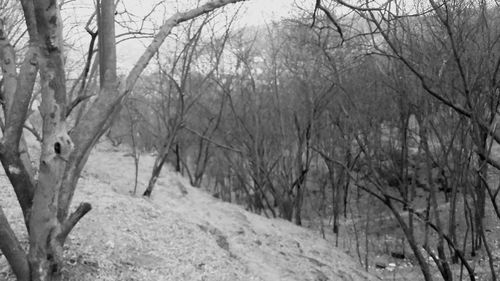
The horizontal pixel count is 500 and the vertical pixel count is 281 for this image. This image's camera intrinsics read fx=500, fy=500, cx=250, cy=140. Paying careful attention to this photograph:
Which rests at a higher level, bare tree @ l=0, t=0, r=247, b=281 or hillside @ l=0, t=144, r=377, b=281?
bare tree @ l=0, t=0, r=247, b=281

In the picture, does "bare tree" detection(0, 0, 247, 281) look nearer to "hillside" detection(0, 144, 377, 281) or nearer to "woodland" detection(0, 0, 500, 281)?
"woodland" detection(0, 0, 500, 281)

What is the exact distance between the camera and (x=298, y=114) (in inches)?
578

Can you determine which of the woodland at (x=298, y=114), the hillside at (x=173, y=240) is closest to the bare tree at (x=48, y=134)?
the woodland at (x=298, y=114)

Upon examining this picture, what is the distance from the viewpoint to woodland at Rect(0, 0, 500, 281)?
2.95 metres

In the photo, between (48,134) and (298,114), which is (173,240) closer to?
(48,134)

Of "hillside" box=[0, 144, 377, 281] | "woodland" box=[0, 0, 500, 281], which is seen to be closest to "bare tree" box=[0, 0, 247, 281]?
"woodland" box=[0, 0, 500, 281]

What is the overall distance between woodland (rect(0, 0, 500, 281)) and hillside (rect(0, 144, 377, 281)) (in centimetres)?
64

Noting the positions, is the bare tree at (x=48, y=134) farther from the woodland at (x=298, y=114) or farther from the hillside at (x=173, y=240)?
the hillside at (x=173, y=240)

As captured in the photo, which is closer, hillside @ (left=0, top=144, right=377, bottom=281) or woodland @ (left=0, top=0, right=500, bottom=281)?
woodland @ (left=0, top=0, right=500, bottom=281)

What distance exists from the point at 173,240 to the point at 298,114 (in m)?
8.39

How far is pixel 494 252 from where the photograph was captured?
39.3 ft

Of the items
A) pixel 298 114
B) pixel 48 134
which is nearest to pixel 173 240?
pixel 48 134

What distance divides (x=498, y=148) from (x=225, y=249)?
16.0 m

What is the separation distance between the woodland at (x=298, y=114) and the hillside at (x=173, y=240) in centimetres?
64
